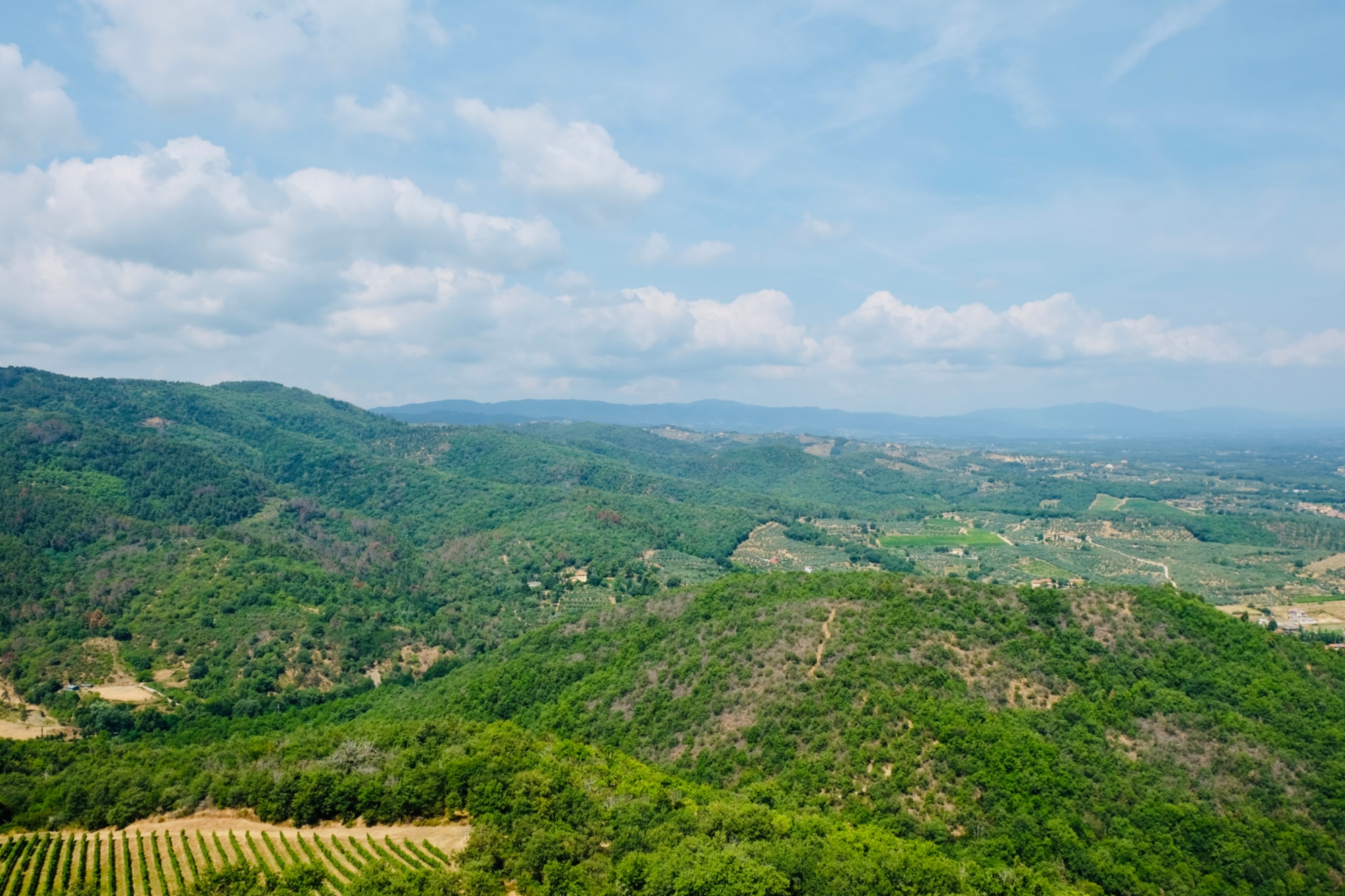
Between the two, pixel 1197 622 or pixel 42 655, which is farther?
pixel 42 655

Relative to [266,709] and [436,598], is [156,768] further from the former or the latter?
[436,598]

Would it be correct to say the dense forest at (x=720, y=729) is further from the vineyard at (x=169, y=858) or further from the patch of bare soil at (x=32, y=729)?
the vineyard at (x=169, y=858)

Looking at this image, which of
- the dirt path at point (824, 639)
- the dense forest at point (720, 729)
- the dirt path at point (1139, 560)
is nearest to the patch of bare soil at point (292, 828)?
the dense forest at point (720, 729)

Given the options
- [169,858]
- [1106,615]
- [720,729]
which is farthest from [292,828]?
[1106,615]

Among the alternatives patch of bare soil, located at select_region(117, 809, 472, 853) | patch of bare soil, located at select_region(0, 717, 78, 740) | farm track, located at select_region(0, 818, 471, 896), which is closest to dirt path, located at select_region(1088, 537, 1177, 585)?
patch of bare soil, located at select_region(117, 809, 472, 853)

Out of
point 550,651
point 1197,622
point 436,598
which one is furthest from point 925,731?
point 436,598

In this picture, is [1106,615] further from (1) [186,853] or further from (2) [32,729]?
(2) [32,729]
